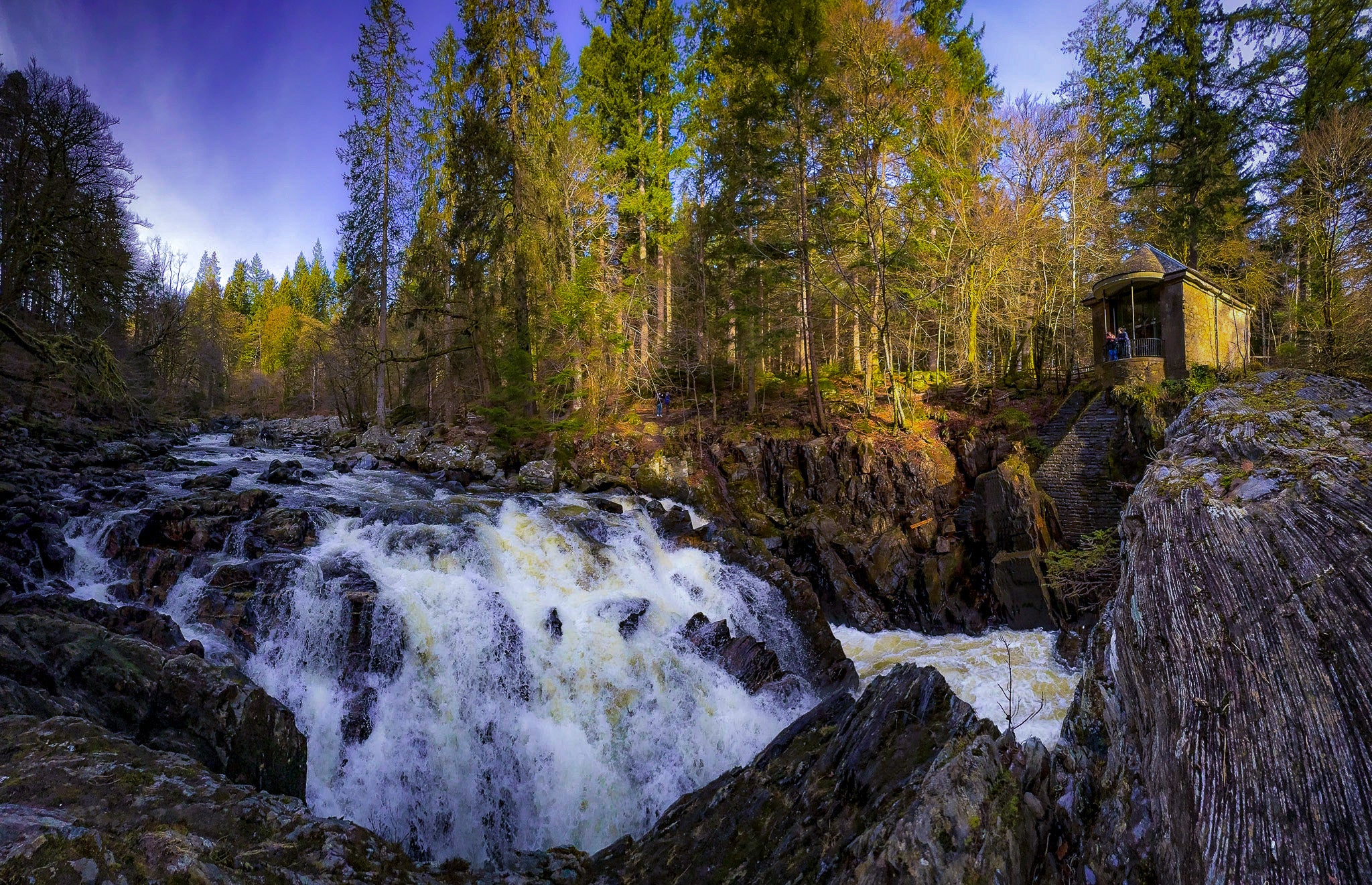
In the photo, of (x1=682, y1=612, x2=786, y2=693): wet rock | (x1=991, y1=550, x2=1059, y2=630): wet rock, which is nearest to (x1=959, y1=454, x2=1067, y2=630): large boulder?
(x1=991, y1=550, x2=1059, y2=630): wet rock

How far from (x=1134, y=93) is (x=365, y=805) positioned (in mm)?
33721

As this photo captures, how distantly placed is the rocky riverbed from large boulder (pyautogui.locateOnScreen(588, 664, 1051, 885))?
0.02m

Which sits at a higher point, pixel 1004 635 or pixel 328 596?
pixel 328 596

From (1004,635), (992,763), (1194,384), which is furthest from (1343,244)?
(992,763)

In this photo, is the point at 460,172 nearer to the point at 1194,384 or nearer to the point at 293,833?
the point at 293,833

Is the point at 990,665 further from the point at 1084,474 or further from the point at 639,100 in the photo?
the point at 639,100

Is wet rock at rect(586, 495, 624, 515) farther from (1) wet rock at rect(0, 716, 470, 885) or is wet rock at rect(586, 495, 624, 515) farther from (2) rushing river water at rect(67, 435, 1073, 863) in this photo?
(1) wet rock at rect(0, 716, 470, 885)

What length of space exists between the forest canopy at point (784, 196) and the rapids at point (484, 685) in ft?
30.0

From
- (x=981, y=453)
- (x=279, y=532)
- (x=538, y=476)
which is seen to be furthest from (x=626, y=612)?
(x=981, y=453)

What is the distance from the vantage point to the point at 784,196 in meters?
19.2

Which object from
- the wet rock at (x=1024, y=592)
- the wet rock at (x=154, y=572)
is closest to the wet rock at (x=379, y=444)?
the wet rock at (x=154, y=572)

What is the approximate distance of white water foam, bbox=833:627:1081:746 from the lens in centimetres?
886

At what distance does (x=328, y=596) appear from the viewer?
8164mm

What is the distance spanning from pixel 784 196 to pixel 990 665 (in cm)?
1561
